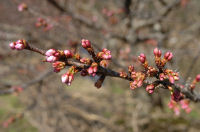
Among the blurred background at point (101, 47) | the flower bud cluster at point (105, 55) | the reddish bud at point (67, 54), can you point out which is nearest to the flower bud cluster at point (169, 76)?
the flower bud cluster at point (105, 55)

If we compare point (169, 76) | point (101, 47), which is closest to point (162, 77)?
point (169, 76)

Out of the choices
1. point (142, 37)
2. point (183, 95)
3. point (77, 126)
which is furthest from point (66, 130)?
point (183, 95)

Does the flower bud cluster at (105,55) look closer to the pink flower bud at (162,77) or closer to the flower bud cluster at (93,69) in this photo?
the flower bud cluster at (93,69)

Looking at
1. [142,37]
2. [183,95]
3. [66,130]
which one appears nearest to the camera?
[183,95]

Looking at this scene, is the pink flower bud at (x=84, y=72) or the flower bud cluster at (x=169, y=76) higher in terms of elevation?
the flower bud cluster at (x=169, y=76)

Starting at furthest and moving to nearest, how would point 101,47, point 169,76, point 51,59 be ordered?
point 101,47
point 169,76
point 51,59

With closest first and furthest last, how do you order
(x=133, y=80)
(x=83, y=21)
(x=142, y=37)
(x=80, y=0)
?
(x=133, y=80) < (x=83, y=21) < (x=142, y=37) < (x=80, y=0)

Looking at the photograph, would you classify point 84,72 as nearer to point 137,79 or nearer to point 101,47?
point 137,79

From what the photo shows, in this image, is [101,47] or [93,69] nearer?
[93,69]

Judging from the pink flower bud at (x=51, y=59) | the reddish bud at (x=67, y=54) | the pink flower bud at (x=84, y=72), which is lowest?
the pink flower bud at (x=51, y=59)

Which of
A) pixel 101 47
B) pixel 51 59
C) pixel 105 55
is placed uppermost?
pixel 101 47

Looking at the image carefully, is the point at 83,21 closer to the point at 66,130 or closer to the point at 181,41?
the point at 66,130
